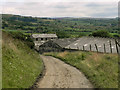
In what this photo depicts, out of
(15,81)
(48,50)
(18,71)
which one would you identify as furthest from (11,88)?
(48,50)

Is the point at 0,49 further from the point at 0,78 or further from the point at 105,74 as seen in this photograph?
the point at 105,74

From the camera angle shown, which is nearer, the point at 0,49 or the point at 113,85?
the point at 113,85

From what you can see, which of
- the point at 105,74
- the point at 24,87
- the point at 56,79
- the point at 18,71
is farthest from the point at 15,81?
the point at 105,74

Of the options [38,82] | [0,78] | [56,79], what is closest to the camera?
[0,78]

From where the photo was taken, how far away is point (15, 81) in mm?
15633

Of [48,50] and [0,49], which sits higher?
[0,49]

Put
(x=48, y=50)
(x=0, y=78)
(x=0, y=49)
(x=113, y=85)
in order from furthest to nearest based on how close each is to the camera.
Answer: (x=48, y=50), (x=0, y=49), (x=113, y=85), (x=0, y=78)

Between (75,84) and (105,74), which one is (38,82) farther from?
(105,74)

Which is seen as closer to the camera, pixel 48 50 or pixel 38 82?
pixel 38 82

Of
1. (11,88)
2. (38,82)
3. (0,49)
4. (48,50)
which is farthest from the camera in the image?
(48,50)

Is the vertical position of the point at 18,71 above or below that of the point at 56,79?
above

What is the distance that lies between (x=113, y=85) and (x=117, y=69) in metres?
5.71

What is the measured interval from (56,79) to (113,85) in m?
6.50

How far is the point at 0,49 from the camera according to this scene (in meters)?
21.1
